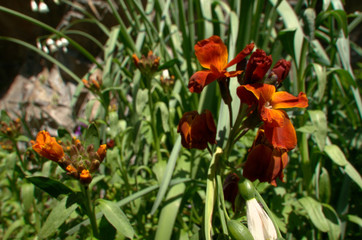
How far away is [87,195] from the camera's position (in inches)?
32.6

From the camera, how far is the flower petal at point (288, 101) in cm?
69

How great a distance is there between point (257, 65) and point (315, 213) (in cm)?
70

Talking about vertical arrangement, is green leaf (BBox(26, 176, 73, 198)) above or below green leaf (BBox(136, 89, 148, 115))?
below

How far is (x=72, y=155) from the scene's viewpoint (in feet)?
2.72

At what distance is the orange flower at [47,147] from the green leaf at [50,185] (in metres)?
0.07

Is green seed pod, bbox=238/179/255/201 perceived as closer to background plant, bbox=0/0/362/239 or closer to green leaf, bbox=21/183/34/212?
background plant, bbox=0/0/362/239

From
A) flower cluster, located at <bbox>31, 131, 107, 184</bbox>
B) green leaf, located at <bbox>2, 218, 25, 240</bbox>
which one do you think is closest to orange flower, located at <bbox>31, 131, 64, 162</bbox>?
flower cluster, located at <bbox>31, 131, 107, 184</bbox>

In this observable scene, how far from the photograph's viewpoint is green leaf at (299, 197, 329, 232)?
3.22 feet

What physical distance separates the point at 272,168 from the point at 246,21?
3.49 feet

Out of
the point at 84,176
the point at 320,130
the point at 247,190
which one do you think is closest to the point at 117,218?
the point at 84,176

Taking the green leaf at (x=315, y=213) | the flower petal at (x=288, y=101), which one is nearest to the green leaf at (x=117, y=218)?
the flower petal at (x=288, y=101)

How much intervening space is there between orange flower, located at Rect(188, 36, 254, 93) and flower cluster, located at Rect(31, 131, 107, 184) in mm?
362

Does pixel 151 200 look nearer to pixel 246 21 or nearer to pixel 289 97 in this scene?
pixel 289 97

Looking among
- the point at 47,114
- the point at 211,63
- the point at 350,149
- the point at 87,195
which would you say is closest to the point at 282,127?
the point at 211,63
